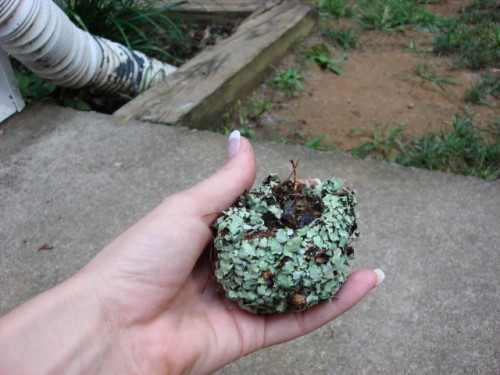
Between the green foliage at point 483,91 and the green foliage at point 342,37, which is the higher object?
the green foliage at point 342,37

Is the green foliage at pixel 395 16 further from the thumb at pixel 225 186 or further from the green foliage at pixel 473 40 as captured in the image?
the thumb at pixel 225 186

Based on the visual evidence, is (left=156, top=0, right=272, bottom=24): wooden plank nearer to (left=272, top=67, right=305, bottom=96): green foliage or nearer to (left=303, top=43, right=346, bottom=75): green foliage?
(left=303, top=43, right=346, bottom=75): green foliage

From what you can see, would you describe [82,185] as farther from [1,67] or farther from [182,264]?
[182,264]

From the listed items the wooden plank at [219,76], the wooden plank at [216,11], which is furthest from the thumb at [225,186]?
the wooden plank at [216,11]

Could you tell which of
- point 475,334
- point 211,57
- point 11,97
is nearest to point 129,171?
point 11,97

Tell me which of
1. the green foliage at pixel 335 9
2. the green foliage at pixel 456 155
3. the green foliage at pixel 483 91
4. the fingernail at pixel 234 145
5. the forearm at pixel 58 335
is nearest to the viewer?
the forearm at pixel 58 335

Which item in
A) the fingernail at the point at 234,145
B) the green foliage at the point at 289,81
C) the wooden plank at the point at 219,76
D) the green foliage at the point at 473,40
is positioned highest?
the fingernail at the point at 234,145

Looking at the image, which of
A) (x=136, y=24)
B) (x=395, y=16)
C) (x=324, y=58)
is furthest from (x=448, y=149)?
(x=136, y=24)

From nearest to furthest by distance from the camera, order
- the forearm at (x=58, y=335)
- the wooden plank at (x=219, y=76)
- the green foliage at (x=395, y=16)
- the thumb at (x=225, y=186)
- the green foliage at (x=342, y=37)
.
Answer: the forearm at (x=58, y=335) → the thumb at (x=225, y=186) → the wooden plank at (x=219, y=76) → the green foliage at (x=342, y=37) → the green foliage at (x=395, y=16)
